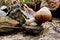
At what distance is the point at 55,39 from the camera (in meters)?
1.96

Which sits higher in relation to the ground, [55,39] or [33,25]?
[33,25]

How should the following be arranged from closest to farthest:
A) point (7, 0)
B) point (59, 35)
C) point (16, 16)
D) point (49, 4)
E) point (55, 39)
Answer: point (55, 39), point (59, 35), point (16, 16), point (49, 4), point (7, 0)

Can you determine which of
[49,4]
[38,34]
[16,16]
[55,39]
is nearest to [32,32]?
[38,34]

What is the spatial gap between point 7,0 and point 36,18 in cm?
182

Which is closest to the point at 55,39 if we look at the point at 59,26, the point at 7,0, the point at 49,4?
the point at 59,26

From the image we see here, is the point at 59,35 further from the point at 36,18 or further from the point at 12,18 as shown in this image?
the point at 12,18

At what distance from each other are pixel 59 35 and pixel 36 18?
0.33 meters

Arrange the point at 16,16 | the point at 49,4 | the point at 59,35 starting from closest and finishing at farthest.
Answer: the point at 59,35 → the point at 16,16 → the point at 49,4

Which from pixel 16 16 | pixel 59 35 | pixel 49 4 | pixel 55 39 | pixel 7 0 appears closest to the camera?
pixel 55 39

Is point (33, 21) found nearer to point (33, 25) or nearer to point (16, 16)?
point (33, 25)

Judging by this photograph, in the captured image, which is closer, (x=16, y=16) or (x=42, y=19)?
(x=42, y=19)

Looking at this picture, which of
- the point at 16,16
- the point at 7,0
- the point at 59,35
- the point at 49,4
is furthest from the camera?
the point at 7,0

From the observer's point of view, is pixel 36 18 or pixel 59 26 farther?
pixel 59 26

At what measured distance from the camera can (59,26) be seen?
2414 mm
